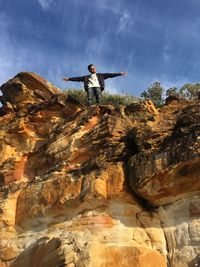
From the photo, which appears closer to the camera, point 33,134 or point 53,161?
point 53,161

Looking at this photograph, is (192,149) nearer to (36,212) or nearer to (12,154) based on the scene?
(36,212)

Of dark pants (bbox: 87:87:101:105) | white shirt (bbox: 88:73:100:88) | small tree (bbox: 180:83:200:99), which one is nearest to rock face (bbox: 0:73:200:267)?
dark pants (bbox: 87:87:101:105)

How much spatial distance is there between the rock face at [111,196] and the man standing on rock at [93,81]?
2710mm

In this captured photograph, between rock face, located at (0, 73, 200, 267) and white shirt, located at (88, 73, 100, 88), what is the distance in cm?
280

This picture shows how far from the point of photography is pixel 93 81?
16203mm

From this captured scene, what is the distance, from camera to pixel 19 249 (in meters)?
11.1

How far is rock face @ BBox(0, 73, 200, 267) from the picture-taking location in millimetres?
9531

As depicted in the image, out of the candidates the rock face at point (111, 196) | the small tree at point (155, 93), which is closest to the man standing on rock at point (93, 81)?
the rock face at point (111, 196)

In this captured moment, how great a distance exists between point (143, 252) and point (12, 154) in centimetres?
704

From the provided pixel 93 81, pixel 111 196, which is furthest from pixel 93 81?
pixel 111 196

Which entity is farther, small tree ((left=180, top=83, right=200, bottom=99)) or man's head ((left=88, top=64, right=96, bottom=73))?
small tree ((left=180, top=83, right=200, bottom=99))

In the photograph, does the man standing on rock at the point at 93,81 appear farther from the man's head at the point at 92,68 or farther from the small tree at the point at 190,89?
the small tree at the point at 190,89

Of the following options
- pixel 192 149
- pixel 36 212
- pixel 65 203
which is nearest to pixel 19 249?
pixel 36 212

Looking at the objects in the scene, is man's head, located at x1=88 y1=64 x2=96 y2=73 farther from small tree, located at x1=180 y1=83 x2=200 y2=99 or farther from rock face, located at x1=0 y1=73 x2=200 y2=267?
small tree, located at x1=180 y1=83 x2=200 y2=99
